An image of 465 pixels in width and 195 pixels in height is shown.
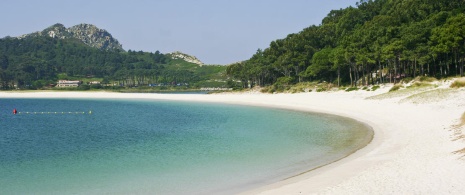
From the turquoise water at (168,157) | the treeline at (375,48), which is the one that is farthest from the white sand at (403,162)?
the treeline at (375,48)

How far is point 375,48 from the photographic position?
75.5 meters

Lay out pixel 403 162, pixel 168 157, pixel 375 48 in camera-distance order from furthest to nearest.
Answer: pixel 375 48 → pixel 168 157 → pixel 403 162

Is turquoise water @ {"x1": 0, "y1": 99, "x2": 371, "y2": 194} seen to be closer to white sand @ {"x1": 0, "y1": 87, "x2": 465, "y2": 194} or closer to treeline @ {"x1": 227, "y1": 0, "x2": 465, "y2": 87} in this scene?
white sand @ {"x1": 0, "y1": 87, "x2": 465, "y2": 194}

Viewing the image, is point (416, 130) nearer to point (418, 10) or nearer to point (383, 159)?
point (383, 159)

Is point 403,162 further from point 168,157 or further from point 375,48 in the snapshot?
point 375,48

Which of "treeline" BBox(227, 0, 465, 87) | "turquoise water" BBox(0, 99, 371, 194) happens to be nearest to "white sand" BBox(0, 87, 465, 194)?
"turquoise water" BBox(0, 99, 371, 194)

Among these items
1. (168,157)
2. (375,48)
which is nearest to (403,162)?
(168,157)

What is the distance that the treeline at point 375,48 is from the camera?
222 ft

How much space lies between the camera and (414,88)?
183 ft

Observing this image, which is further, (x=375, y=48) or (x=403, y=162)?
(x=375, y=48)

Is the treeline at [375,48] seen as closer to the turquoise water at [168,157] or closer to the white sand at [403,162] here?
the white sand at [403,162]

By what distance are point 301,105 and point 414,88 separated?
1745 centimetres

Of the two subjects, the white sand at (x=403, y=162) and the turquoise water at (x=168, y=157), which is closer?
the white sand at (x=403, y=162)

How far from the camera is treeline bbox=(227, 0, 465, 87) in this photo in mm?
67688
